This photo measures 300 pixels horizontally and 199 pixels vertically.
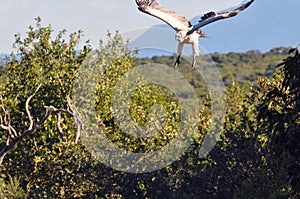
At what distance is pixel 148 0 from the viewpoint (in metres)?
18.0

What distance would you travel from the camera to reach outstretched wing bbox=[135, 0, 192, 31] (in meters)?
17.6

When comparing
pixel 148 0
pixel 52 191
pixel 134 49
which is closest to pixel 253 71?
pixel 134 49

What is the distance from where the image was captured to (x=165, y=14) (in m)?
17.8

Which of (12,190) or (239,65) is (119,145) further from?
(239,65)

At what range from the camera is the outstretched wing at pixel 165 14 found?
17594mm

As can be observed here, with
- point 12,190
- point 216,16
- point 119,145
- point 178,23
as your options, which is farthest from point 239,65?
point 216,16

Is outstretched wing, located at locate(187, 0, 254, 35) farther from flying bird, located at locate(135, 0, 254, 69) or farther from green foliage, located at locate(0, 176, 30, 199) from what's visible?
green foliage, located at locate(0, 176, 30, 199)

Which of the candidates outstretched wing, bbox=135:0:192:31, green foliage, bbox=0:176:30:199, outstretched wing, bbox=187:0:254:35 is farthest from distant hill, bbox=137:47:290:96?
outstretched wing, bbox=187:0:254:35

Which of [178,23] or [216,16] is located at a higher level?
[178,23]

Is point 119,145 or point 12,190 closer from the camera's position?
point 12,190

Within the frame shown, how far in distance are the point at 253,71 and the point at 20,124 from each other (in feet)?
272

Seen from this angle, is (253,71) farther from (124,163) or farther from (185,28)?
(185,28)

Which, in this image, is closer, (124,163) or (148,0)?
(148,0)

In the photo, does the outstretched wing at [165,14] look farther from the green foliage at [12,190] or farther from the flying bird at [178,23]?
the green foliage at [12,190]
